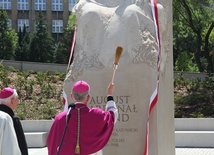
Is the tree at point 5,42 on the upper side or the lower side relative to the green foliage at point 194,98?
upper

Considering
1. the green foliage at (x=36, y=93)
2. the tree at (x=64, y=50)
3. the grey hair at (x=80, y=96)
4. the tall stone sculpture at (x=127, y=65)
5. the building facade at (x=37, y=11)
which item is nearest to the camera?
the grey hair at (x=80, y=96)

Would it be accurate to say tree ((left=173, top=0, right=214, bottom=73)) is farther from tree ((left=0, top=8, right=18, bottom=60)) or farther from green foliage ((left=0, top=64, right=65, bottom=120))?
tree ((left=0, top=8, right=18, bottom=60))

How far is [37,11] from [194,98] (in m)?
43.3

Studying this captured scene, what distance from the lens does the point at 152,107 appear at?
702 centimetres

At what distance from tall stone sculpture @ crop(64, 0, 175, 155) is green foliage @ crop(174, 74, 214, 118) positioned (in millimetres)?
9690

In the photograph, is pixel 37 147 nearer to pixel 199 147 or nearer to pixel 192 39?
pixel 199 147

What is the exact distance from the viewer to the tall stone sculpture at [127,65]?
714 cm

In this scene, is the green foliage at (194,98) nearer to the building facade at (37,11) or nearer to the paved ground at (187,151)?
the paved ground at (187,151)

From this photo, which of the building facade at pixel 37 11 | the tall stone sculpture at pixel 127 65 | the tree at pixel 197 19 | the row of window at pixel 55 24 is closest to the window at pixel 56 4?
the building facade at pixel 37 11

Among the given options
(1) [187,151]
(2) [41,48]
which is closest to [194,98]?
(1) [187,151]

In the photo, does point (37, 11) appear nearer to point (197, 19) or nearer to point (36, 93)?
point (197, 19)

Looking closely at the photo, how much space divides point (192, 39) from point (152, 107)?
1310 inches

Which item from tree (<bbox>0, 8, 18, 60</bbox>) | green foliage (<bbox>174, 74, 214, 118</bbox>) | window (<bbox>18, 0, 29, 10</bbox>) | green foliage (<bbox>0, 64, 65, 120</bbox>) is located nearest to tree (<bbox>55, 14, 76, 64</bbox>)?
tree (<bbox>0, 8, 18, 60</bbox>)

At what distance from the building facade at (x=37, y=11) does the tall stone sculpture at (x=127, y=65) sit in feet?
173
